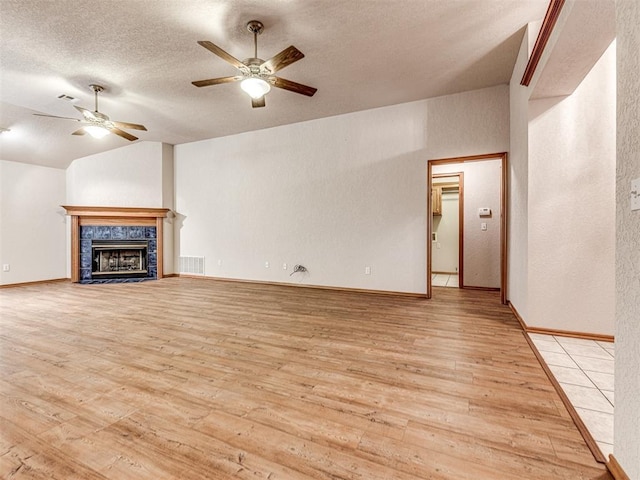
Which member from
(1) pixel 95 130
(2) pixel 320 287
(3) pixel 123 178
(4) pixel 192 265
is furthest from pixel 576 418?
(3) pixel 123 178

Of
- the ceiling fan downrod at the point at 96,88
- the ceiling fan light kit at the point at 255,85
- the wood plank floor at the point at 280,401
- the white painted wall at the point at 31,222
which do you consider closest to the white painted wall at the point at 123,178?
the white painted wall at the point at 31,222

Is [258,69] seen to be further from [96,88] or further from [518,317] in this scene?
[518,317]

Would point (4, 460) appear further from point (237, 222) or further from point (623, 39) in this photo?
point (237, 222)

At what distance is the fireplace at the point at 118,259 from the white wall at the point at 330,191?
85 cm

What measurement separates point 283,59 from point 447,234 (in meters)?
5.63

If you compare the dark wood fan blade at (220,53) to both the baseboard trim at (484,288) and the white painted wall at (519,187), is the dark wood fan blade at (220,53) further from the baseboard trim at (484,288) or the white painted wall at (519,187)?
the baseboard trim at (484,288)

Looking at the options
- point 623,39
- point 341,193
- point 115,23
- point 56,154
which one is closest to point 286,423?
point 623,39

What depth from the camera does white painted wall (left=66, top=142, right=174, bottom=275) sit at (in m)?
6.34

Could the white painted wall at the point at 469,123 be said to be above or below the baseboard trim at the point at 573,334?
above

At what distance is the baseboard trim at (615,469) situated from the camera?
3.75 ft

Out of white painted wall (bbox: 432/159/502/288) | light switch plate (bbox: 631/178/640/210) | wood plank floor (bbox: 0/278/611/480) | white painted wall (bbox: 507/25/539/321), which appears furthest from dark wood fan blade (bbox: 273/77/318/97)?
white painted wall (bbox: 432/159/502/288)

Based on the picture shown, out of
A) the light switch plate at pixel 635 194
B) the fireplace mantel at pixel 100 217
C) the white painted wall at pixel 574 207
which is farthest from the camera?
the fireplace mantel at pixel 100 217

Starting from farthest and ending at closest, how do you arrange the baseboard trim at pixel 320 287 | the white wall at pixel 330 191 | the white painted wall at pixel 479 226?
the white painted wall at pixel 479 226, the baseboard trim at pixel 320 287, the white wall at pixel 330 191

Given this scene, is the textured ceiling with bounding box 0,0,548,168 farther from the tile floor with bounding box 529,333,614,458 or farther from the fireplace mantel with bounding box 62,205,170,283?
the tile floor with bounding box 529,333,614,458
